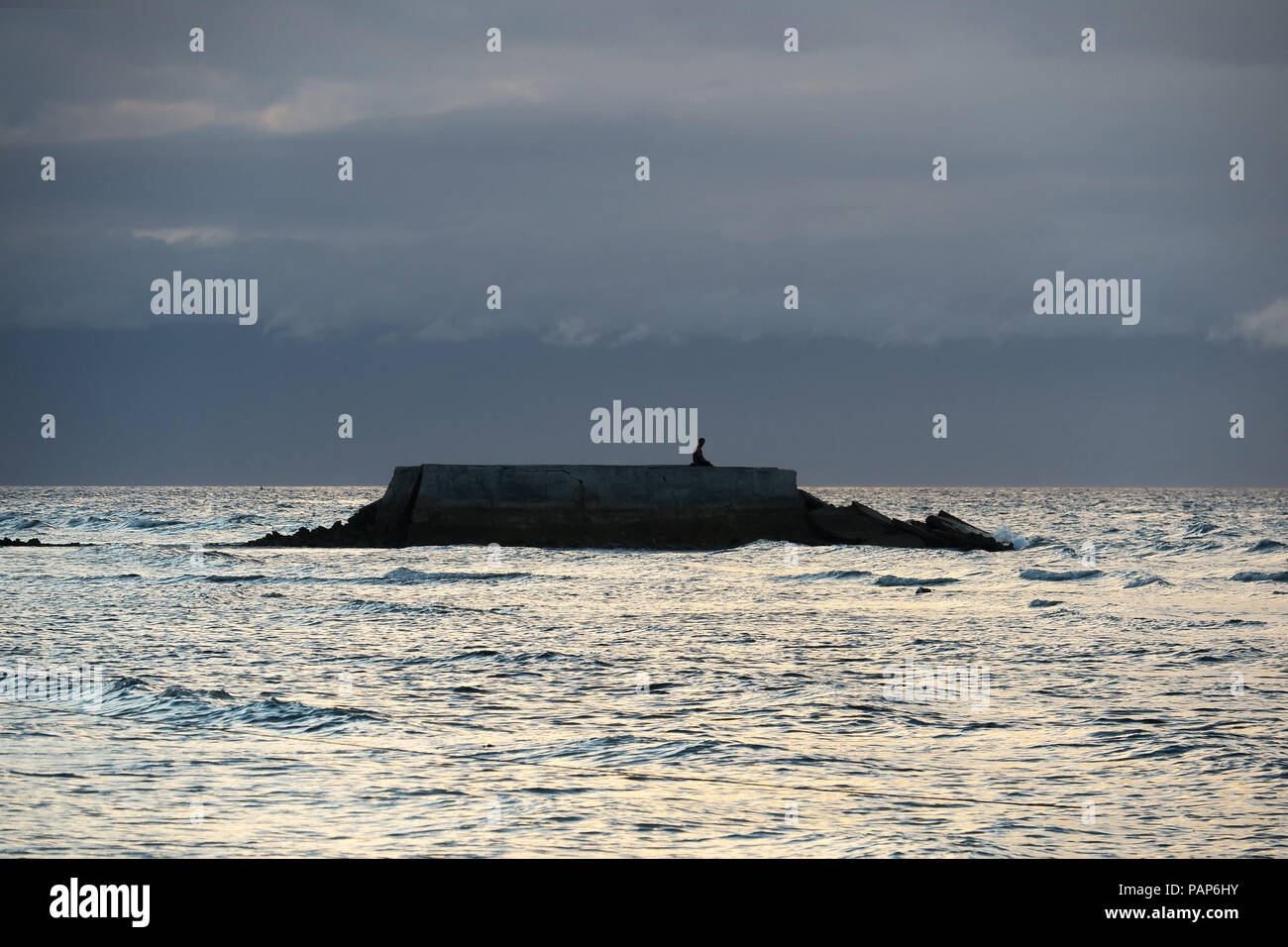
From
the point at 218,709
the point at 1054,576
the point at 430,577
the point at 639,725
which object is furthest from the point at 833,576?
the point at 218,709

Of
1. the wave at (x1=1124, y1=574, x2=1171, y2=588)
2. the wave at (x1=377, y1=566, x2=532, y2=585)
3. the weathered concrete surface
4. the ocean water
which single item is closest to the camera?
the ocean water

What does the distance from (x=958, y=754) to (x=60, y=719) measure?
6.16 m

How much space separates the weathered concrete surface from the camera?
110ft

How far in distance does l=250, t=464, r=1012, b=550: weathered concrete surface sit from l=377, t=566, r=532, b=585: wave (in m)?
8.00

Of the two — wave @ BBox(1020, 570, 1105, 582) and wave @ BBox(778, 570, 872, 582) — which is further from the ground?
wave @ BBox(778, 570, 872, 582)

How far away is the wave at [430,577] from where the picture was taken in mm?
23469

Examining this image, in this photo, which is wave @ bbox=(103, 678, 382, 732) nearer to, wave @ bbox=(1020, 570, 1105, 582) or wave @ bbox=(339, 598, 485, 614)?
wave @ bbox=(339, 598, 485, 614)

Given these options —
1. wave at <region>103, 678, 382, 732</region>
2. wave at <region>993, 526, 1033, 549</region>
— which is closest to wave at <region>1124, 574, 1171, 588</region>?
wave at <region>993, 526, 1033, 549</region>

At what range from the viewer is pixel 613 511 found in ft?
111

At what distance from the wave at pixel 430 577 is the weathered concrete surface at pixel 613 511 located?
8003mm

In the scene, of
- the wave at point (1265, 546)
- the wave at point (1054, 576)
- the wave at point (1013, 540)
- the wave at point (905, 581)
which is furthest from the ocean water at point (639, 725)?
the wave at point (1013, 540)

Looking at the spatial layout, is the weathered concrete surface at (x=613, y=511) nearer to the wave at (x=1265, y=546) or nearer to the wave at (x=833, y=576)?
the wave at (x=1265, y=546)
